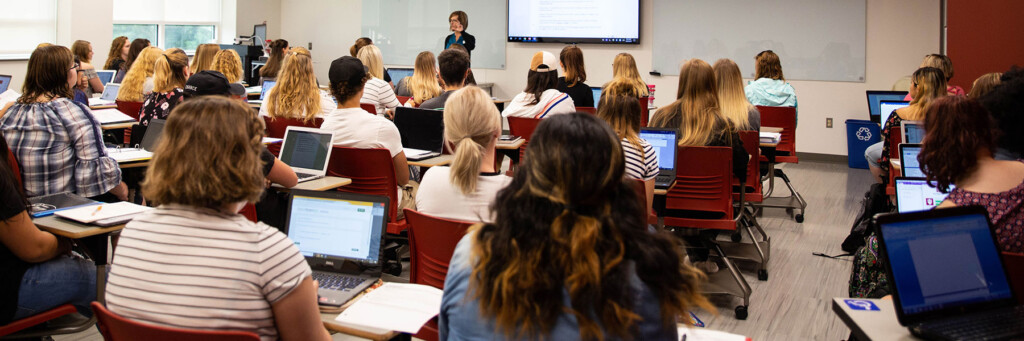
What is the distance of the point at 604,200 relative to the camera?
143 centimetres

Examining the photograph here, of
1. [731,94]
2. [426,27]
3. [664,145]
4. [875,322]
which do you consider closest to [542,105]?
[731,94]

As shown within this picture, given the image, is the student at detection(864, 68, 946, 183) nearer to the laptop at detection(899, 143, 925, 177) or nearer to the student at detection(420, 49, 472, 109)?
the laptop at detection(899, 143, 925, 177)

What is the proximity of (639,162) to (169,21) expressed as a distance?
30.9 ft

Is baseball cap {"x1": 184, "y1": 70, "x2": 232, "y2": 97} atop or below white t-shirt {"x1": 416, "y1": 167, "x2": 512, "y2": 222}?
atop

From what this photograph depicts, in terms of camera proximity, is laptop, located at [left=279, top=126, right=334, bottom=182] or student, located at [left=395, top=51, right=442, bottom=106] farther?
student, located at [left=395, top=51, right=442, bottom=106]

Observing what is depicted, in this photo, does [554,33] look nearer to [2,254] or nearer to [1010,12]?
[1010,12]

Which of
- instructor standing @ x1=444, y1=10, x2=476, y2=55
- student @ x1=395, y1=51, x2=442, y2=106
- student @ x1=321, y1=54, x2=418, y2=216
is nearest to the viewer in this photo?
student @ x1=321, y1=54, x2=418, y2=216

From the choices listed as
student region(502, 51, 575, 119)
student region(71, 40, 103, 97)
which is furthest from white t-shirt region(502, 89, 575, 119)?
student region(71, 40, 103, 97)

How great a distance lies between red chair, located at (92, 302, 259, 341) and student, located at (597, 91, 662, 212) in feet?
7.45

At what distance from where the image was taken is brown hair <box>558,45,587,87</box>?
21.5ft

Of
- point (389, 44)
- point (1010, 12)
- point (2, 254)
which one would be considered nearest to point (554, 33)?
point (389, 44)

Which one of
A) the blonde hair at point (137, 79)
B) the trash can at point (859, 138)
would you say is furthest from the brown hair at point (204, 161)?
the trash can at point (859, 138)

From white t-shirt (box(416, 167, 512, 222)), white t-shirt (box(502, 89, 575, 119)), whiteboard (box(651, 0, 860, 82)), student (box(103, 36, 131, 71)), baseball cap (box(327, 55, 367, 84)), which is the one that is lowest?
white t-shirt (box(416, 167, 512, 222))

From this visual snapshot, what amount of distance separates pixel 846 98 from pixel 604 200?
324 inches
